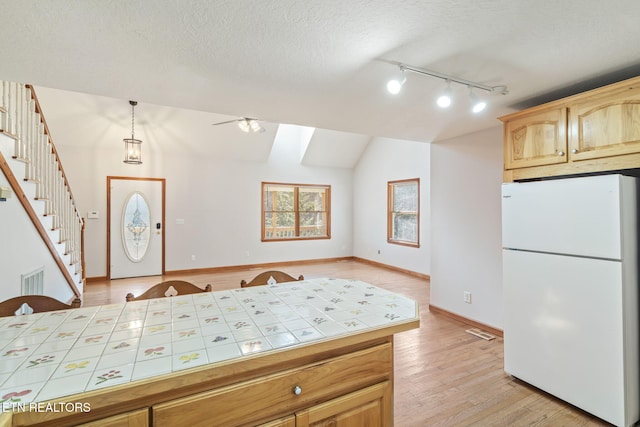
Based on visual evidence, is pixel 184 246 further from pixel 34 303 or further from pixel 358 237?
pixel 34 303

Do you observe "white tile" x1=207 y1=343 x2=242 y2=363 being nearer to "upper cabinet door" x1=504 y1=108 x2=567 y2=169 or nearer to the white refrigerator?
the white refrigerator

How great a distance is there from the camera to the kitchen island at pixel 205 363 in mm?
815

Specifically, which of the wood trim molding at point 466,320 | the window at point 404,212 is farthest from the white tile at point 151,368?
the window at point 404,212

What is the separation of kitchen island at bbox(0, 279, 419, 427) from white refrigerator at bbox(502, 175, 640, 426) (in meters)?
1.43

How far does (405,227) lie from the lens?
21.2ft

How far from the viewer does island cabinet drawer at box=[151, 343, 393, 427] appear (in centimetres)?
92

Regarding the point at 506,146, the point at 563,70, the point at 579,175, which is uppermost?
the point at 563,70

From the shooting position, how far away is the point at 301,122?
3.10 metres

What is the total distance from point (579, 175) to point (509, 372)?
5.49 feet

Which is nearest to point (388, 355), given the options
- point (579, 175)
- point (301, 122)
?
point (579, 175)

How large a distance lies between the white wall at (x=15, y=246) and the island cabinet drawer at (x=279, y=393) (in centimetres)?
267

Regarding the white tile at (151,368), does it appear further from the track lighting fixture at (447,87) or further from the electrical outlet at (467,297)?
the electrical outlet at (467,297)

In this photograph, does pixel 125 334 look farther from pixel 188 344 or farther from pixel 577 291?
pixel 577 291

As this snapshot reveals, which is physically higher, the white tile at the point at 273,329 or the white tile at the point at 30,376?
the white tile at the point at 30,376
